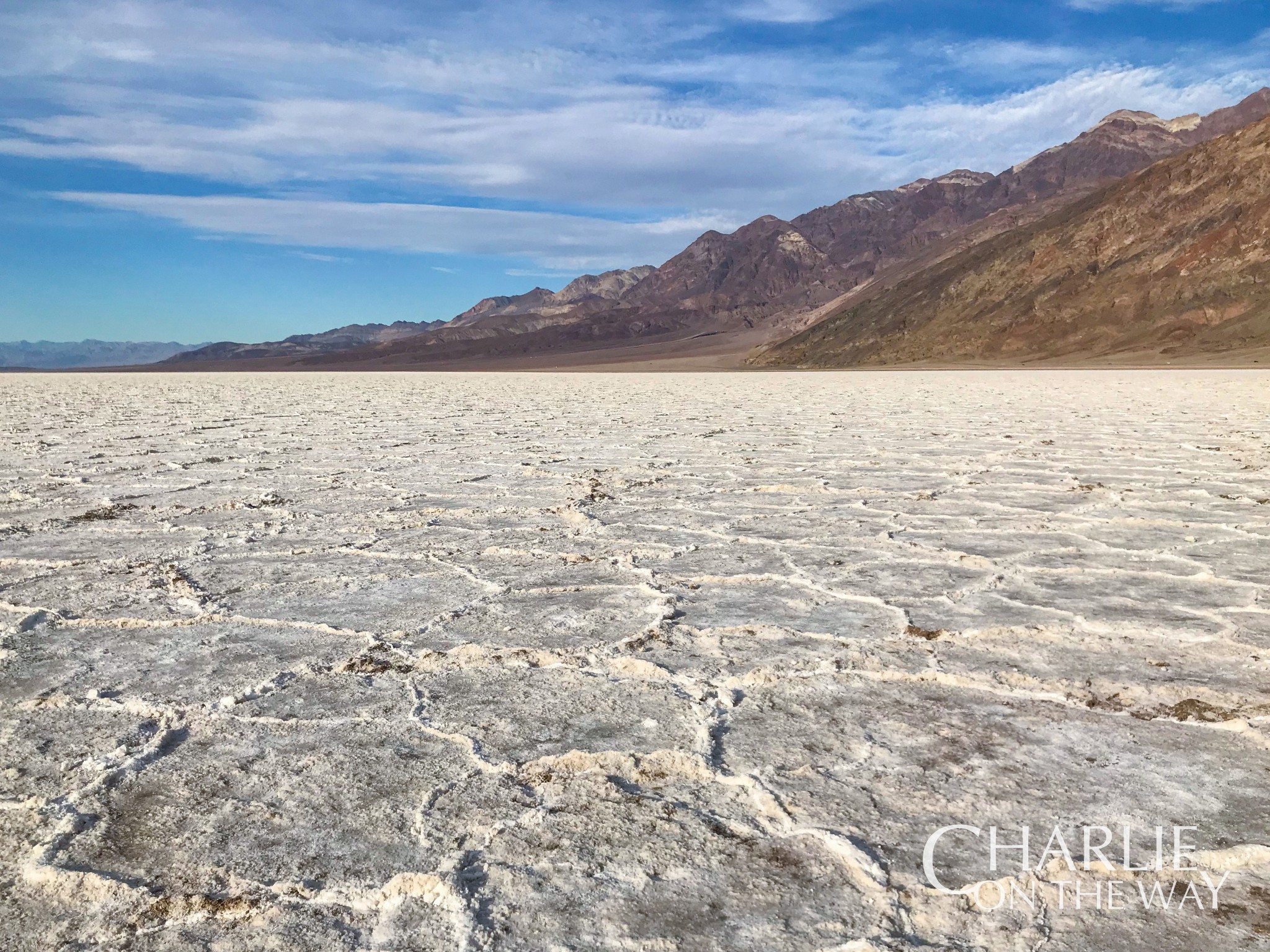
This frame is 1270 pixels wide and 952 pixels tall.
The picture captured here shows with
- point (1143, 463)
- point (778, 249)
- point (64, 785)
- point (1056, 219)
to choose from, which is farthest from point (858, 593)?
point (778, 249)

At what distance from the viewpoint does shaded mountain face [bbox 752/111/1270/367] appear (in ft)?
116

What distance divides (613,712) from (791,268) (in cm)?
11734

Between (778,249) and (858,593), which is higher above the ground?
(778,249)

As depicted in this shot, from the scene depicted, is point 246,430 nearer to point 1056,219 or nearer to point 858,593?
point 858,593

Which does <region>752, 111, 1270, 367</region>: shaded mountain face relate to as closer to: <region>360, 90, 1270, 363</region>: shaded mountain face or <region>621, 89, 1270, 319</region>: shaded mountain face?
<region>360, 90, 1270, 363</region>: shaded mountain face

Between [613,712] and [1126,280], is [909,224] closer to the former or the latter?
[1126,280]

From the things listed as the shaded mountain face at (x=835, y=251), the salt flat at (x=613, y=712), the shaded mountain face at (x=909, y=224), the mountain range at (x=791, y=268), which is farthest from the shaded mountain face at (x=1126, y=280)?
the shaded mountain face at (x=909, y=224)

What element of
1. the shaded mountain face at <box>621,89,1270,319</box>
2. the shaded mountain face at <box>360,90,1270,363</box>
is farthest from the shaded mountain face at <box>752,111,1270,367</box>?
the shaded mountain face at <box>621,89,1270,319</box>

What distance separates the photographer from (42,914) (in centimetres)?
127

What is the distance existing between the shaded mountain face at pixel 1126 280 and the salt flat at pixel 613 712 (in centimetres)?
3572

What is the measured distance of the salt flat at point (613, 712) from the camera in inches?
51.0

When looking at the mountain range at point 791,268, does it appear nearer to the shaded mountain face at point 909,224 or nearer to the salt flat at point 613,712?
the shaded mountain face at point 909,224

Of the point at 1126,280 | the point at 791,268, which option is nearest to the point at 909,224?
the point at 791,268

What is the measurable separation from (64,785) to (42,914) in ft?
1.26
